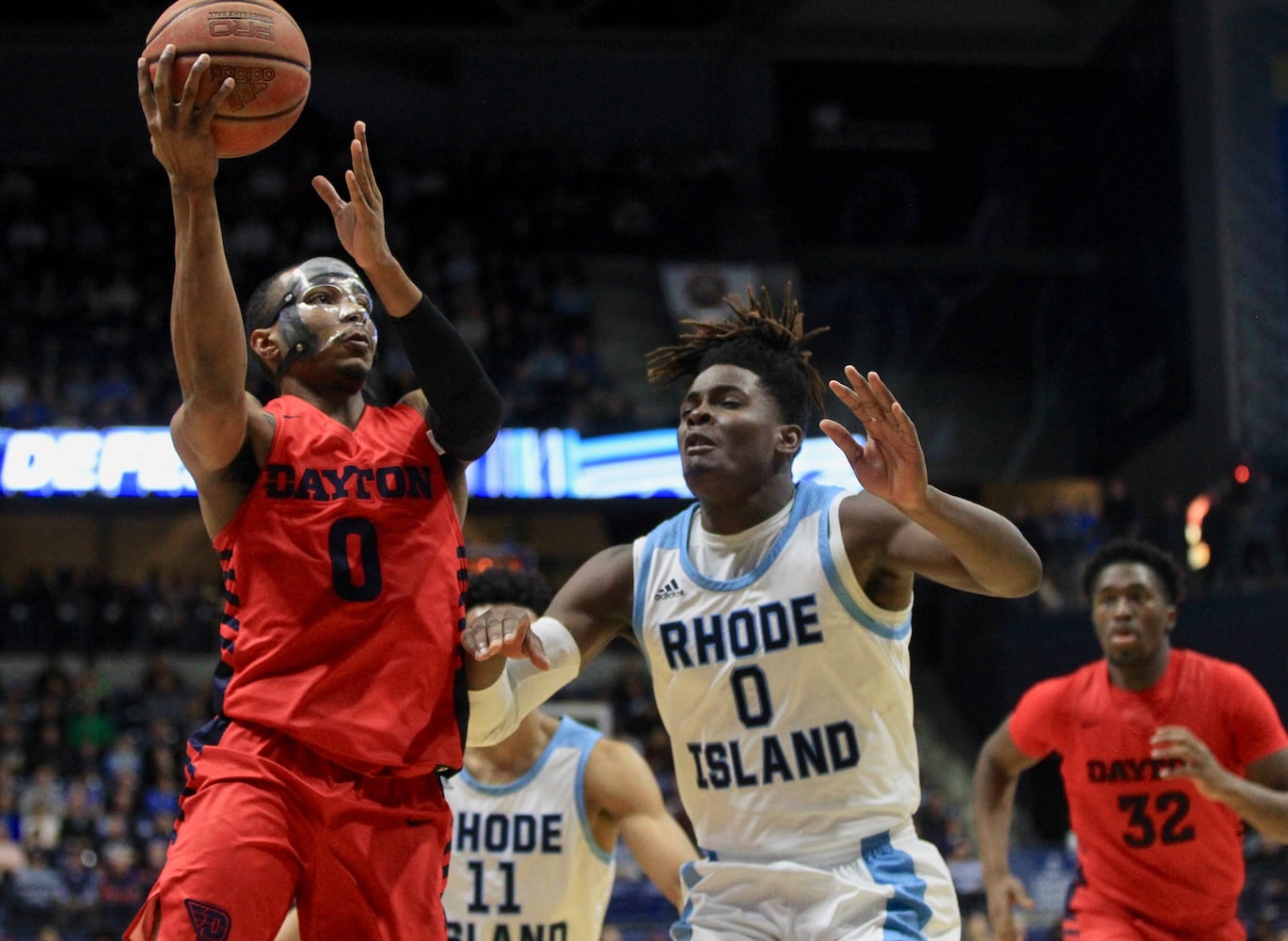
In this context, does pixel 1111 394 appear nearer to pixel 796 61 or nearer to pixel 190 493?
pixel 796 61

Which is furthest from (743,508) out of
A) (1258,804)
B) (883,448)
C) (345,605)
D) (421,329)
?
(1258,804)

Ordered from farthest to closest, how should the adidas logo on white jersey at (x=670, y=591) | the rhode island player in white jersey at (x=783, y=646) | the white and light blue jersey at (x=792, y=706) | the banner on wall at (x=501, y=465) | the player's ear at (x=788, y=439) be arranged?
the banner on wall at (x=501, y=465)
the player's ear at (x=788, y=439)
the adidas logo on white jersey at (x=670, y=591)
the white and light blue jersey at (x=792, y=706)
the rhode island player in white jersey at (x=783, y=646)

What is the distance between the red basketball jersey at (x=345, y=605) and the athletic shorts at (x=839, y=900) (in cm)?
79

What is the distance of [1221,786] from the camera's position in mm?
5109

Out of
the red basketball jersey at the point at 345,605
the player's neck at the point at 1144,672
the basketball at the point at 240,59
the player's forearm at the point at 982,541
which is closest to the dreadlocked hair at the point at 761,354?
the player's forearm at the point at 982,541

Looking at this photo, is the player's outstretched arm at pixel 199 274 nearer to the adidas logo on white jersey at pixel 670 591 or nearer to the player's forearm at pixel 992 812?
the adidas logo on white jersey at pixel 670 591

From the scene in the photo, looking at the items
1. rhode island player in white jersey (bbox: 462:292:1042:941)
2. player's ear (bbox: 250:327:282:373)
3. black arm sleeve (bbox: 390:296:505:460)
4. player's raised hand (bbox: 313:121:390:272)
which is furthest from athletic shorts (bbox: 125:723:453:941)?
player's raised hand (bbox: 313:121:390:272)

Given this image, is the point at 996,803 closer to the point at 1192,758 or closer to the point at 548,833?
the point at 1192,758

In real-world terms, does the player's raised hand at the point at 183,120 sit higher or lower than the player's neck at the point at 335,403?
higher

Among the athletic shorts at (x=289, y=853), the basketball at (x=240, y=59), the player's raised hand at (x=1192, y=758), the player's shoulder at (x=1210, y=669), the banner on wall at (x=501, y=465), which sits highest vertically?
the banner on wall at (x=501, y=465)

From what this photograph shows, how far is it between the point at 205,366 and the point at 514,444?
1492 centimetres

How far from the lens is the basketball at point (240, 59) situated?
3750mm

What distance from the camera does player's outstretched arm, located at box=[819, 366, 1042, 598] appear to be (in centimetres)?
375

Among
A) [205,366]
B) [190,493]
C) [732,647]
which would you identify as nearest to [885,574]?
[732,647]
